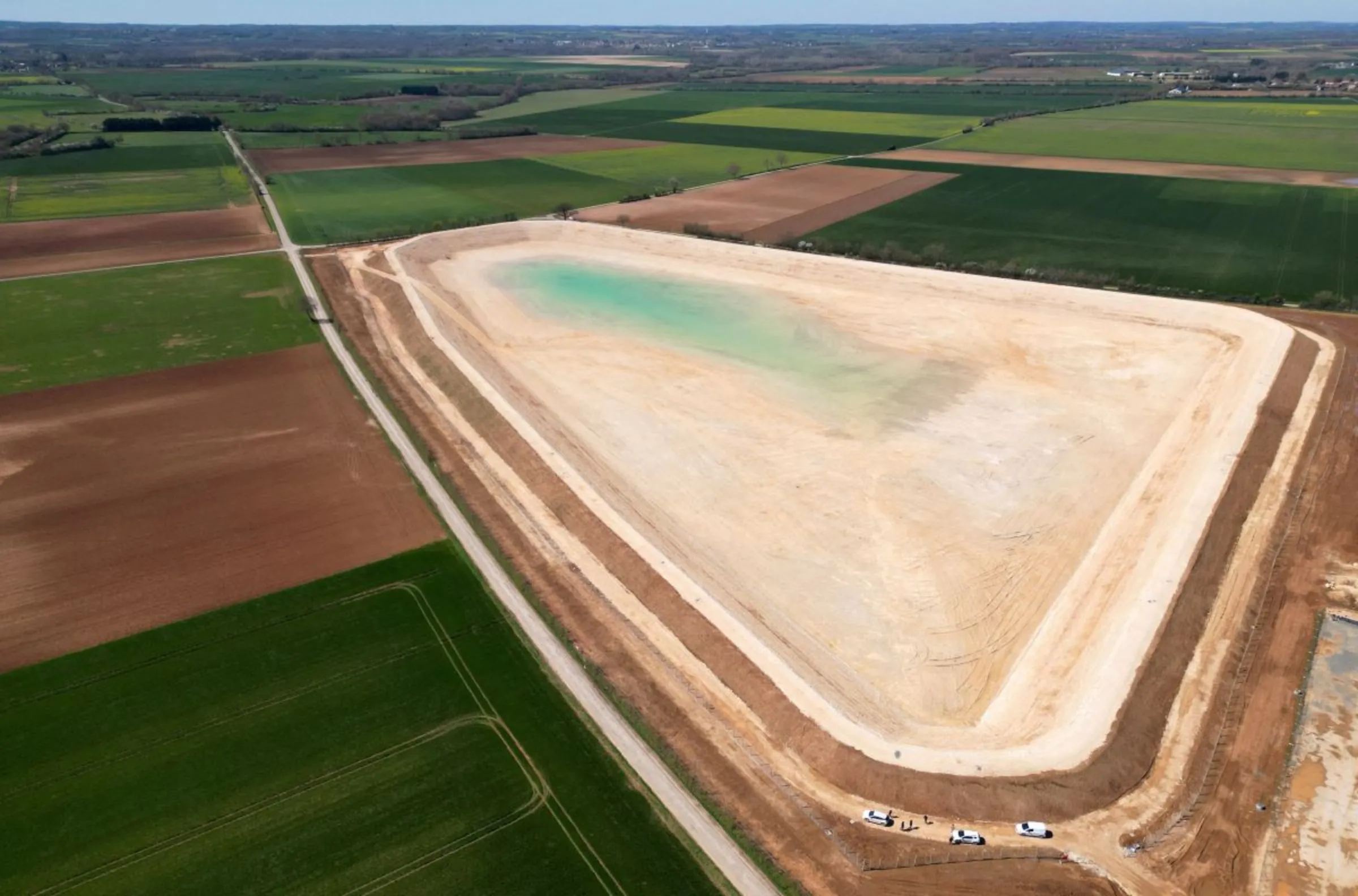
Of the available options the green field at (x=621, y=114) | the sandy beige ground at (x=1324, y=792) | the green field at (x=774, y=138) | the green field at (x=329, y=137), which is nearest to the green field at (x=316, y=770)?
the sandy beige ground at (x=1324, y=792)

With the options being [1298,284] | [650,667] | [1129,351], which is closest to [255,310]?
[650,667]

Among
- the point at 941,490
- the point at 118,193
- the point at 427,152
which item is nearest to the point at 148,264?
the point at 118,193

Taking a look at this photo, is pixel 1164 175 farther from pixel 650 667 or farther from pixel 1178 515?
pixel 650 667

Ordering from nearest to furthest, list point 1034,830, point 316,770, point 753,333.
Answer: point 1034,830, point 316,770, point 753,333

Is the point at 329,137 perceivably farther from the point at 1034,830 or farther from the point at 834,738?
the point at 1034,830

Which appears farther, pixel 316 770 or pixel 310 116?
pixel 310 116

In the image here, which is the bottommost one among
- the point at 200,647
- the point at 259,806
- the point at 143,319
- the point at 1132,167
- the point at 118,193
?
the point at 259,806
